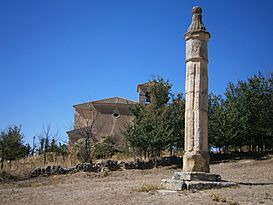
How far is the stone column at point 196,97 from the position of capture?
34.4ft

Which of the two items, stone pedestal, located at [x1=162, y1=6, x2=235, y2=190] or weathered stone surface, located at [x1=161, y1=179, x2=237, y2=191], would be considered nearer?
weathered stone surface, located at [x1=161, y1=179, x2=237, y2=191]

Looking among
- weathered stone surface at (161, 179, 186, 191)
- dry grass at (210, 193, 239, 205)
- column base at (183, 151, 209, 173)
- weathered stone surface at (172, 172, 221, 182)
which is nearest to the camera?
dry grass at (210, 193, 239, 205)

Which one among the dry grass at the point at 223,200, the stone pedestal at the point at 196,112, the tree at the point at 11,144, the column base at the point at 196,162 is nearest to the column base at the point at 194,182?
the stone pedestal at the point at 196,112

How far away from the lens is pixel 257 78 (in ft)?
74.4

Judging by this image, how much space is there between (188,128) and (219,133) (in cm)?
1094

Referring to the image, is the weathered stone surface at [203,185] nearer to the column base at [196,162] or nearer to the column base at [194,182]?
the column base at [194,182]

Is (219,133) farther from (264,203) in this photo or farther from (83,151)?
(264,203)

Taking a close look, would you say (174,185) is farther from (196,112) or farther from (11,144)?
(11,144)

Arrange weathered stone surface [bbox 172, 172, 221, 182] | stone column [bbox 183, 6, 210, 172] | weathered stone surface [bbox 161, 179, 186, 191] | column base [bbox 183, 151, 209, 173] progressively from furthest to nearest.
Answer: stone column [bbox 183, 6, 210, 172], column base [bbox 183, 151, 209, 173], weathered stone surface [bbox 172, 172, 221, 182], weathered stone surface [bbox 161, 179, 186, 191]

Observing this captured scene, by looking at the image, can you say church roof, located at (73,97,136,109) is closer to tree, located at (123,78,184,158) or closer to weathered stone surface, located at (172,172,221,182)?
tree, located at (123,78,184,158)

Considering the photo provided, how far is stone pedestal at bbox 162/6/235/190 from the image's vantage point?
9953 mm

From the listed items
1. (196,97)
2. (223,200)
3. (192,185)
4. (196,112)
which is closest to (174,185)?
(192,185)

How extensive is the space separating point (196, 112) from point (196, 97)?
0.53m

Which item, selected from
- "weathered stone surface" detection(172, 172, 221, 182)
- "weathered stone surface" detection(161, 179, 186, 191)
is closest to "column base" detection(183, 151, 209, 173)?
"weathered stone surface" detection(172, 172, 221, 182)
